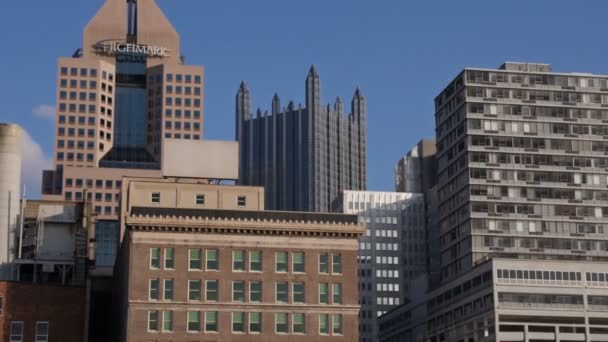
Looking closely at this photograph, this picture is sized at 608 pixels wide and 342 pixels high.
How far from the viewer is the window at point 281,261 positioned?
136000 mm

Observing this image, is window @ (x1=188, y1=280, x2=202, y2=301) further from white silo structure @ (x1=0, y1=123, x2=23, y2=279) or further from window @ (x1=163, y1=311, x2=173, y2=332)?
white silo structure @ (x1=0, y1=123, x2=23, y2=279)

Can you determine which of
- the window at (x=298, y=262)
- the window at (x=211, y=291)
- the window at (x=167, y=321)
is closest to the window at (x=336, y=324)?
the window at (x=298, y=262)

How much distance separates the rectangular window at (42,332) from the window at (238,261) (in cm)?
3037

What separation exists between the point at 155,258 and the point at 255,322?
13.8m

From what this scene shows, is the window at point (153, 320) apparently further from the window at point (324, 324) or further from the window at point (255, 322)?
the window at point (324, 324)

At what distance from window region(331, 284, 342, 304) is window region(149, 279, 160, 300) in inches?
806

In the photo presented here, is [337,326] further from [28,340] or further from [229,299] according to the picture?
[28,340]

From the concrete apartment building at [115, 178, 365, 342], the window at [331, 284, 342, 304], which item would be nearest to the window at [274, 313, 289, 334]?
the concrete apartment building at [115, 178, 365, 342]

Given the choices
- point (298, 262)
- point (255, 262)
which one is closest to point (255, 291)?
point (255, 262)

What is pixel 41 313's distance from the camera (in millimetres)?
149750

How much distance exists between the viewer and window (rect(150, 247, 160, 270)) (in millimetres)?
133250

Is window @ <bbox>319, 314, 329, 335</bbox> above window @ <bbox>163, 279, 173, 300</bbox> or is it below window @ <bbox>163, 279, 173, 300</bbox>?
below

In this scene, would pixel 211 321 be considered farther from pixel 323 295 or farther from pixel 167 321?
pixel 323 295

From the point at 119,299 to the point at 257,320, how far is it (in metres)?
29.5
